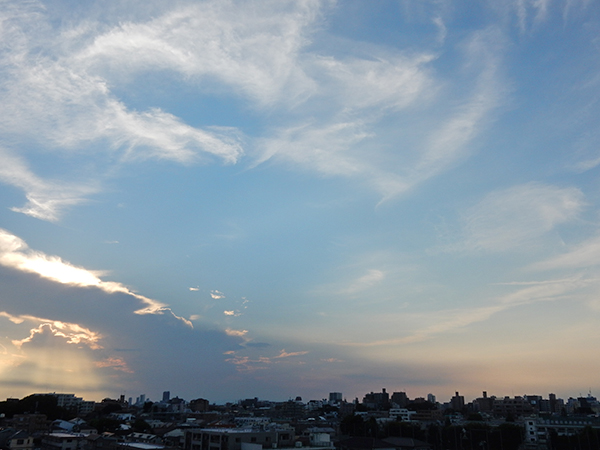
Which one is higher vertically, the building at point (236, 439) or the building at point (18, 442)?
the building at point (236, 439)

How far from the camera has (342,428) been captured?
119688 mm

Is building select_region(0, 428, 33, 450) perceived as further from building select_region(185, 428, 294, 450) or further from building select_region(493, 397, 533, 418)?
building select_region(493, 397, 533, 418)

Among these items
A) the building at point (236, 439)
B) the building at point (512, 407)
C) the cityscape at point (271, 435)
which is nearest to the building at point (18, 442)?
the cityscape at point (271, 435)

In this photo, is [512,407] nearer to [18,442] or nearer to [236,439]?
[236,439]

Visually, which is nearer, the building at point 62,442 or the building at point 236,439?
the building at point 236,439

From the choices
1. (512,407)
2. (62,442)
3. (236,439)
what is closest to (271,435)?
(236,439)

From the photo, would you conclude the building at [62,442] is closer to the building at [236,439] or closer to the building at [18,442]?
the building at [18,442]

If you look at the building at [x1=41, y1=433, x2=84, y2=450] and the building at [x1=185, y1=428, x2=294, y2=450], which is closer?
the building at [x1=185, y1=428, x2=294, y2=450]

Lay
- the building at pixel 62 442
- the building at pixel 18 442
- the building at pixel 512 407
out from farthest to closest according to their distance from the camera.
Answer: the building at pixel 512 407 → the building at pixel 18 442 → the building at pixel 62 442

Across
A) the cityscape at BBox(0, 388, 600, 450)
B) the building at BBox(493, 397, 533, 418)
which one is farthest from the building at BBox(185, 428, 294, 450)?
the building at BBox(493, 397, 533, 418)

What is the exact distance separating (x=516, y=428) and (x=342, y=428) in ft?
153

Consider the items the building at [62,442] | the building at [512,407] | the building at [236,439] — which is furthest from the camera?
the building at [512,407]

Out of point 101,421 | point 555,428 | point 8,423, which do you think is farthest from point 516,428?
point 8,423

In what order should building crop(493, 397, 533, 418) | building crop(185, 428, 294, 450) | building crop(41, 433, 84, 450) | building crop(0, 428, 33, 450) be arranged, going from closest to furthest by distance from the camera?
building crop(185, 428, 294, 450) < building crop(41, 433, 84, 450) < building crop(0, 428, 33, 450) < building crop(493, 397, 533, 418)
